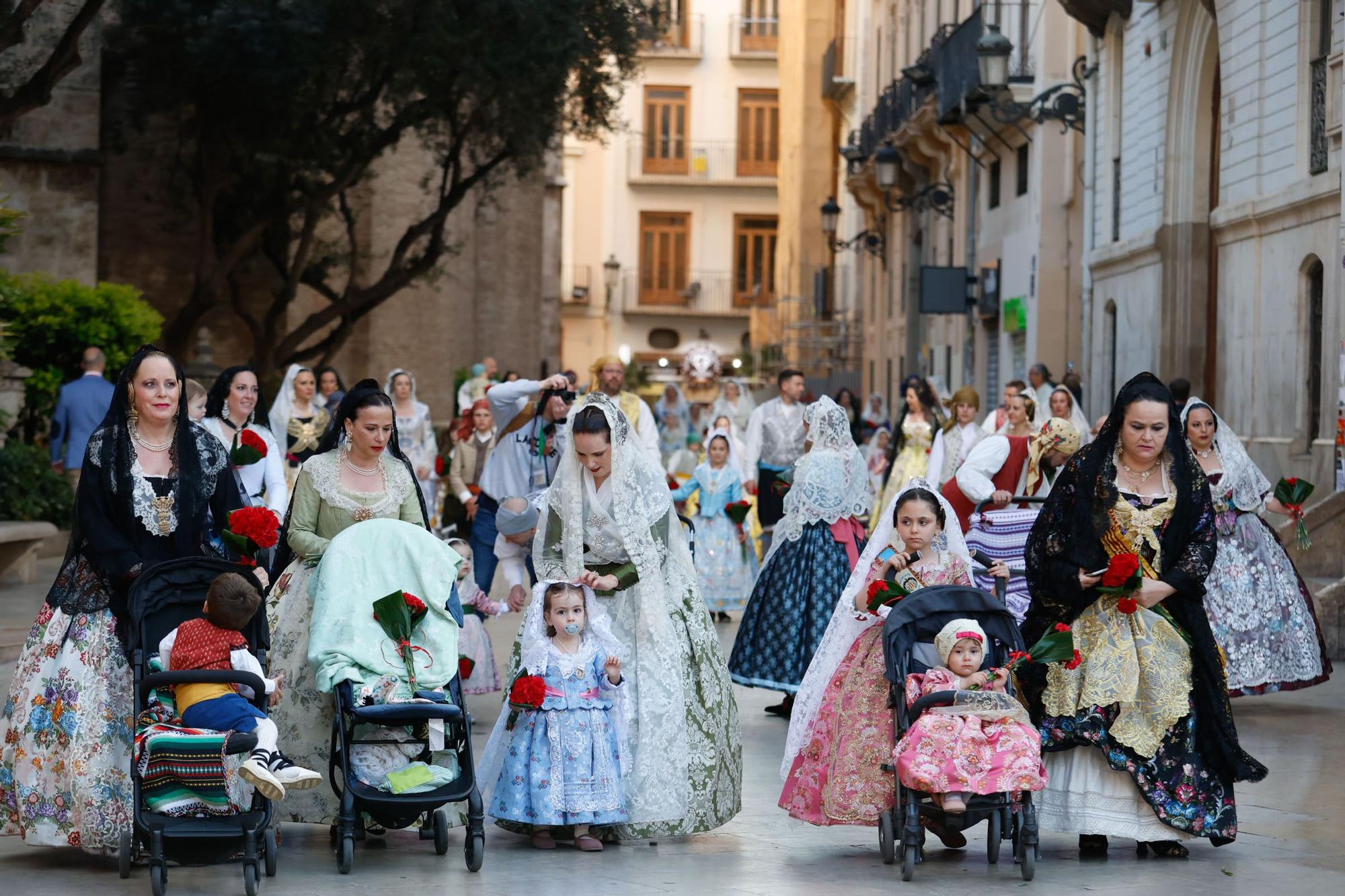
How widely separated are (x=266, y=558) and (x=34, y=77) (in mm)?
14121

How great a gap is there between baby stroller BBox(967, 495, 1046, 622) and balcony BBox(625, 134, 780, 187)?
54736mm

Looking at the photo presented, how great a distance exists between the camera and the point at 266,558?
8031 millimetres

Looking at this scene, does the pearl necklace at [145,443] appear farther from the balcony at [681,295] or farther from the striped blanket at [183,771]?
the balcony at [681,295]

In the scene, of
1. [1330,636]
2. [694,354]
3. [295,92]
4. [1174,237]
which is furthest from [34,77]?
[694,354]

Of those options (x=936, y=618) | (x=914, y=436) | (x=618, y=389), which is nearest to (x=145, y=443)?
(x=936, y=618)

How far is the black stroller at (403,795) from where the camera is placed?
707 centimetres

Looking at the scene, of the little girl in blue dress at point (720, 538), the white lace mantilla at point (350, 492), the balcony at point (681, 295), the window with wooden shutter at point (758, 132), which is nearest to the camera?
the white lace mantilla at point (350, 492)

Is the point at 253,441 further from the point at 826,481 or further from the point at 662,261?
the point at 662,261

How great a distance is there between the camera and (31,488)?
18.1 meters

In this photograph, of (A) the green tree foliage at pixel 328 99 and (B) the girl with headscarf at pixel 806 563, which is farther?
(A) the green tree foliage at pixel 328 99

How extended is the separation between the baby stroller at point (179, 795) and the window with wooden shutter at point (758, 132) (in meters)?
59.5

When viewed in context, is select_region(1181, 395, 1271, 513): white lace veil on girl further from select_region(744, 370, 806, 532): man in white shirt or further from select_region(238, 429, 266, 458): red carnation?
select_region(744, 370, 806, 532): man in white shirt

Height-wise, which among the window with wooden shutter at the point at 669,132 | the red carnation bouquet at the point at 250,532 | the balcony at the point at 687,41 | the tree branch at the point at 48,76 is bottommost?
the red carnation bouquet at the point at 250,532

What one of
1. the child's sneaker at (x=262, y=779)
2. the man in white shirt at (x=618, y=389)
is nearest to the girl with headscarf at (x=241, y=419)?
the man in white shirt at (x=618, y=389)
